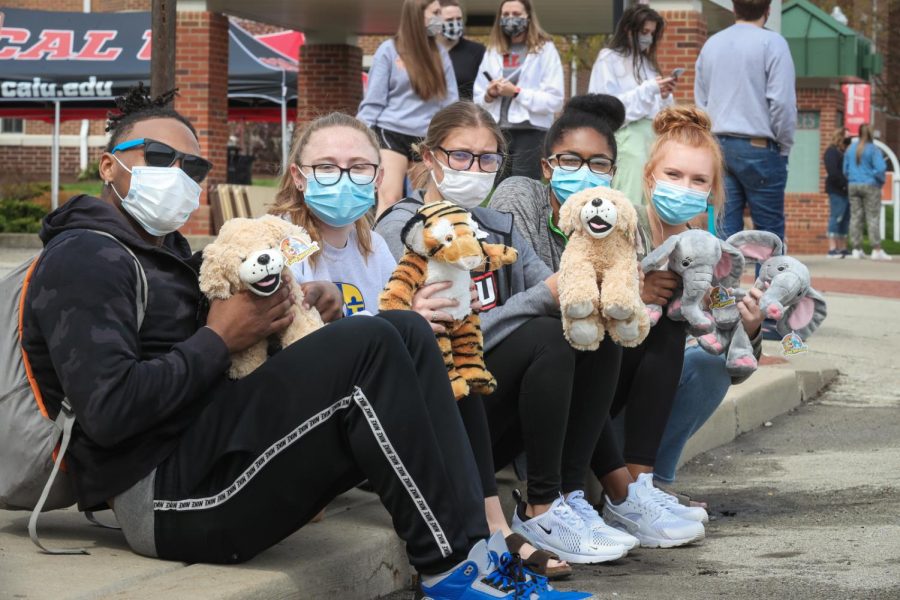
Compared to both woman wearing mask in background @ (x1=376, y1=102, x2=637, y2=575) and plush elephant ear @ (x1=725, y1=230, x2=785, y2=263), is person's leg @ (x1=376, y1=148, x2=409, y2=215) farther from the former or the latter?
woman wearing mask in background @ (x1=376, y1=102, x2=637, y2=575)

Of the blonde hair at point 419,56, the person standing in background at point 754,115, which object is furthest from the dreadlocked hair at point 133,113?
the person standing in background at point 754,115

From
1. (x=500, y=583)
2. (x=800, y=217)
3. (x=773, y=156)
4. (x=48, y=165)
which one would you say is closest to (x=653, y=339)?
(x=500, y=583)

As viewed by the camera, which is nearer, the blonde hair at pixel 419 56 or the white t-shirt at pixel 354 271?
the white t-shirt at pixel 354 271

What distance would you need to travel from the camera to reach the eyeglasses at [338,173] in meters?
4.09

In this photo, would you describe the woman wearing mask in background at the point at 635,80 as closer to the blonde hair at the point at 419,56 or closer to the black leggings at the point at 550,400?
the blonde hair at the point at 419,56

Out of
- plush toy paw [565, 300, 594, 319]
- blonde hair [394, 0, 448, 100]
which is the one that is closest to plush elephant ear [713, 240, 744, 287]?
plush toy paw [565, 300, 594, 319]

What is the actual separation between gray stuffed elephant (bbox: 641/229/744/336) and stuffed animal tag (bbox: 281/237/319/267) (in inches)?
56.9

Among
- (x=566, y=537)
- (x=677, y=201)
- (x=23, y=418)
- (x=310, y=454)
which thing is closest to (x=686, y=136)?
(x=677, y=201)

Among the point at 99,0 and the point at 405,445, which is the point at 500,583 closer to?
the point at 405,445

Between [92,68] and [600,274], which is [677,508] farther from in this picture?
[92,68]

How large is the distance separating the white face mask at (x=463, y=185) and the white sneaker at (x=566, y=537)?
108 cm

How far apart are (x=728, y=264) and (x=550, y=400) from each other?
3.38ft

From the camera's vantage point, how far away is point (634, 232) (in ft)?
13.6

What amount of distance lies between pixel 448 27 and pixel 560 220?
4159mm
